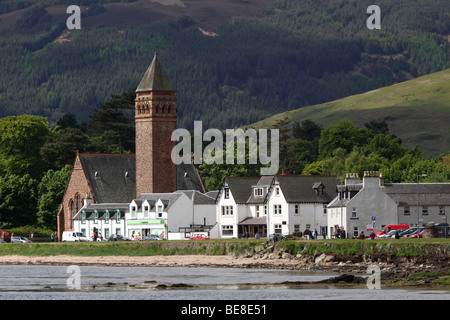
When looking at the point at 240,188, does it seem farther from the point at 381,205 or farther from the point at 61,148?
the point at 61,148

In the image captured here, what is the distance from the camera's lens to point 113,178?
135 m

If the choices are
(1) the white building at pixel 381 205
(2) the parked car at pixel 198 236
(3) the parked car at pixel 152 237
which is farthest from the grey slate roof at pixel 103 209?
(1) the white building at pixel 381 205

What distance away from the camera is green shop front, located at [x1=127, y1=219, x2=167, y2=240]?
119438 millimetres

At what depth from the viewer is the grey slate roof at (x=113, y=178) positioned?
133 metres

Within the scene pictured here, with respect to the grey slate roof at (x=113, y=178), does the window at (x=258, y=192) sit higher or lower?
lower

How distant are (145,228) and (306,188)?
68.7ft

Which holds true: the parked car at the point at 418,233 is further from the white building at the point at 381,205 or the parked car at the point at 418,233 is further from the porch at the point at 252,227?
the porch at the point at 252,227

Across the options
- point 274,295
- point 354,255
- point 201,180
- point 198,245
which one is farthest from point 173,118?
Result: point 274,295

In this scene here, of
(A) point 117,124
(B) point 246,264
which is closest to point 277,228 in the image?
(B) point 246,264
